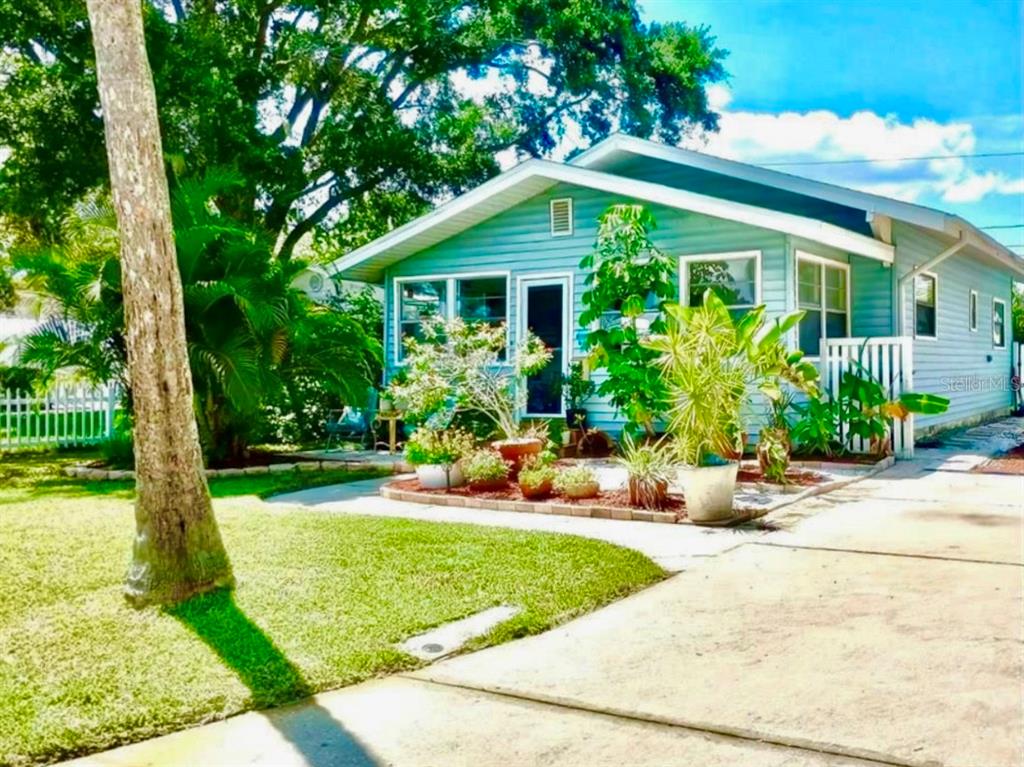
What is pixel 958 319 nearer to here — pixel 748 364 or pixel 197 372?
pixel 748 364

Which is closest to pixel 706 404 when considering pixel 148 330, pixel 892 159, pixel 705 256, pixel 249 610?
pixel 249 610

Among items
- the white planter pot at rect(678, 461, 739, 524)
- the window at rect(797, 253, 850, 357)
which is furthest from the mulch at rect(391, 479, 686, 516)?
the window at rect(797, 253, 850, 357)

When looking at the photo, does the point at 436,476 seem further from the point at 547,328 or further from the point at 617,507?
the point at 547,328

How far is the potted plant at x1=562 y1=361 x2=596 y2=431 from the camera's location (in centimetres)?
1230

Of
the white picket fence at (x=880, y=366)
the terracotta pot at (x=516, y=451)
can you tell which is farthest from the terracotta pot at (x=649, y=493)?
the white picket fence at (x=880, y=366)

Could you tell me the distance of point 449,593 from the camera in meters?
4.79

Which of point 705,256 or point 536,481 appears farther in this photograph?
point 705,256

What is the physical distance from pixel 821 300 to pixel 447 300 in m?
5.59

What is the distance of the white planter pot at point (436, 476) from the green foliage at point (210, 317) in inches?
94.4

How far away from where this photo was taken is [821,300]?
11.9m

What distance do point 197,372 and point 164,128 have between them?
7.93 m

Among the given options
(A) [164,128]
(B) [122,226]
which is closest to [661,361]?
(B) [122,226]

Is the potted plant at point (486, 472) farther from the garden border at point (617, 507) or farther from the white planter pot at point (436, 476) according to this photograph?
the garden border at point (617, 507)

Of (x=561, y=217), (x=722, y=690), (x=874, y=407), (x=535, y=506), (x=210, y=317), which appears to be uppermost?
(x=561, y=217)
